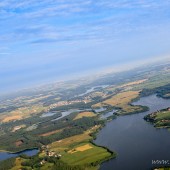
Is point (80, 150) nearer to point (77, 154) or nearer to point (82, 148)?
point (82, 148)

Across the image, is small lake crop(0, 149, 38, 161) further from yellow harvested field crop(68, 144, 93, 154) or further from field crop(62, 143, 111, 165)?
field crop(62, 143, 111, 165)

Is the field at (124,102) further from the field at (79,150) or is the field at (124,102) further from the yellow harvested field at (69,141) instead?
the field at (79,150)

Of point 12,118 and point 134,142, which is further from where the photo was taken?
point 12,118

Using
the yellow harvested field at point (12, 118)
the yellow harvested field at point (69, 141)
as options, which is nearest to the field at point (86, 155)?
the yellow harvested field at point (69, 141)

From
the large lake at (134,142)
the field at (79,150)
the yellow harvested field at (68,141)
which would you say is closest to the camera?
the large lake at (134,142)

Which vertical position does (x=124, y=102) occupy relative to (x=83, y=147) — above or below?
above

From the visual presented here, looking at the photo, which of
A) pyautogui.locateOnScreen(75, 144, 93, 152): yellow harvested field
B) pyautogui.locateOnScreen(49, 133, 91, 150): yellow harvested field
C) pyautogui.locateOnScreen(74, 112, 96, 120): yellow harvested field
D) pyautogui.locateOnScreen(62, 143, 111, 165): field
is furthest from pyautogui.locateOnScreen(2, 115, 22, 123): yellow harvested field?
pyautogui.locateOnScreen(62, 143, 111, 165): field

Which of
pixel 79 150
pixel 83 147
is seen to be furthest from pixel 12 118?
pixel 79 150
